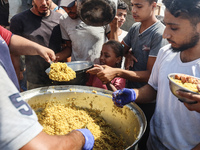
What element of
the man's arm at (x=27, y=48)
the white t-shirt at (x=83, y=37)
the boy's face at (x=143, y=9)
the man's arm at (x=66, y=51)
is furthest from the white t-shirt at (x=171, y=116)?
the man's arm at (x=66, y=51)

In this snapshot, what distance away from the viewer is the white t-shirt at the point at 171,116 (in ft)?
4.49

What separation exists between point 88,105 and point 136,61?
106cm

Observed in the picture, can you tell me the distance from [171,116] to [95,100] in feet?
2.89

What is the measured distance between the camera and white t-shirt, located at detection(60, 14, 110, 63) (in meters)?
3.12

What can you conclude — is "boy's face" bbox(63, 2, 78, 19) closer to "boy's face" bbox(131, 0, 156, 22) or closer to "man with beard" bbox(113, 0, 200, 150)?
"boy's face" bbox(131, 0, 156, 22)

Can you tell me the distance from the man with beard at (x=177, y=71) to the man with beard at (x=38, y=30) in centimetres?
224

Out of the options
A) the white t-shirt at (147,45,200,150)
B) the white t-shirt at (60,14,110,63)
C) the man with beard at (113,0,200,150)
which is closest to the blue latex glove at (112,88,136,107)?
the man with beard at (113,0,200,150)

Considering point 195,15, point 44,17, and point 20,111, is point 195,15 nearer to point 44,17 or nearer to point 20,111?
point 20,111

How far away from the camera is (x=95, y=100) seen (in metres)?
Answer: 2.00

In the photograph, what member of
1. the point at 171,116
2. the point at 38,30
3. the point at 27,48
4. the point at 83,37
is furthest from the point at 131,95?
the point at 38,30

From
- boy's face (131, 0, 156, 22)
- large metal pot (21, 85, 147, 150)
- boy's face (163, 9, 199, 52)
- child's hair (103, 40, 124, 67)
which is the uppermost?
boy's face (131, 0, 156, 22)

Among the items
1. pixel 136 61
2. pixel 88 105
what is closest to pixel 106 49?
pixel 136 61

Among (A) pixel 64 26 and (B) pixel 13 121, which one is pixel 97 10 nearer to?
(A) pixel 64 26

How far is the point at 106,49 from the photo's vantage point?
2906 millimetres
